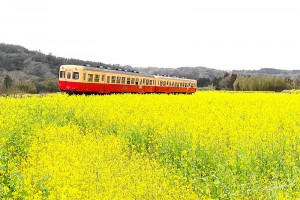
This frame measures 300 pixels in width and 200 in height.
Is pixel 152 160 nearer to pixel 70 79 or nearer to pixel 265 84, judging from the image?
pixel 70 79

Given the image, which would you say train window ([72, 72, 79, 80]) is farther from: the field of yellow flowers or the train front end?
the field of yellow flowers

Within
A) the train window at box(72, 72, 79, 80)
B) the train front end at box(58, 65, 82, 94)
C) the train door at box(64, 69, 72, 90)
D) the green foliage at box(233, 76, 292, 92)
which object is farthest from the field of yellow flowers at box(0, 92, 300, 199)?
the green foliage at box(233, 76, 292, 92)

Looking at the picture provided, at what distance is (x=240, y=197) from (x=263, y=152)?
232cm

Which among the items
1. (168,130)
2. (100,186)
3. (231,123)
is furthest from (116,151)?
(231,123)

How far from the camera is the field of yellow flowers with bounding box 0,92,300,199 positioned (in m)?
5.95

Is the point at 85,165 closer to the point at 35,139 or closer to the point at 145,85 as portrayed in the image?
the point at 35,139

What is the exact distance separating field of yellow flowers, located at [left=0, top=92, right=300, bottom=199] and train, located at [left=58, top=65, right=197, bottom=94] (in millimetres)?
11067

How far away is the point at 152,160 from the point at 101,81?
58.0 ft

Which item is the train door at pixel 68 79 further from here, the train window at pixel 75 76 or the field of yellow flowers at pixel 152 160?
the field of yellow flowers at pixel 152 160

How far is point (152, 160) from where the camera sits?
29.7ft

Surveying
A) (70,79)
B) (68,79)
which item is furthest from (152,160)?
(68,79)

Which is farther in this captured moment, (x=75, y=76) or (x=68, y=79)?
Result: (x=68, y=79)

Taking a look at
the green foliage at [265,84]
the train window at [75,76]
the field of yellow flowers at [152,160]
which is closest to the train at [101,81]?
the train window at [75,76]

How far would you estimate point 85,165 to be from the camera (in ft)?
23.2
